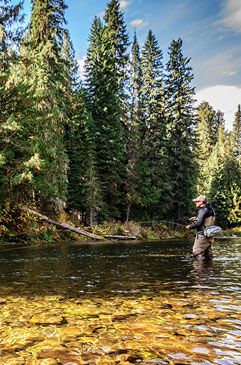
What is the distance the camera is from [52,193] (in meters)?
18.3

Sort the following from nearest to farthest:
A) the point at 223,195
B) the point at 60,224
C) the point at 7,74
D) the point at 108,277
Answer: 1. the point at 108,277
2. the point at 7,74
3. the point at 60,224
4. the point at 223,195

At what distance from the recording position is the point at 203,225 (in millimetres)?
9570

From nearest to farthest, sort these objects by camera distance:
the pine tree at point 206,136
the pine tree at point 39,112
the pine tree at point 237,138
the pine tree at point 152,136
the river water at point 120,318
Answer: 1. the river water at point 120,318
2. the pine tree at point 39,112
3. the pine tree at point 152,136
4. the pine tree at point 206,136
5. the pine tree at point 237,138

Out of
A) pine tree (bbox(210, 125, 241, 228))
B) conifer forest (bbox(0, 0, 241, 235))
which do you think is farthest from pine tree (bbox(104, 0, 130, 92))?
pine tree (bbox(210, 125, 241, 228))

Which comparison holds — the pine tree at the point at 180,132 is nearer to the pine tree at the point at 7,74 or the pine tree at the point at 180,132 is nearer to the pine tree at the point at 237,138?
the pine tree at the point at 7,74

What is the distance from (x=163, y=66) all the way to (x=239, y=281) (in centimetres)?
3848

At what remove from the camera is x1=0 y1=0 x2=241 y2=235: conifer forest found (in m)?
15.4

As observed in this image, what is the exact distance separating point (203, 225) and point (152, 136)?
92.9 ft

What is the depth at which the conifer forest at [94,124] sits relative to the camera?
1539cm

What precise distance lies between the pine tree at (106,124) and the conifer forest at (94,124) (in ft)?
0.36

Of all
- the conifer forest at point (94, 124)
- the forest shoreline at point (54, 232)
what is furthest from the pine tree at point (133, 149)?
the forest shoreline at point (54, 232)

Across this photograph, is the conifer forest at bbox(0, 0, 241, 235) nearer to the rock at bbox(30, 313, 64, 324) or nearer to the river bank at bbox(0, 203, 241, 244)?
the river bank at bbox(0, 203, 241, 244)

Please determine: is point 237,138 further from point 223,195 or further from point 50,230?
point 50,230

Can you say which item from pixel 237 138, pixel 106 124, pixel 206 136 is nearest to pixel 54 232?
pixel 106 124
